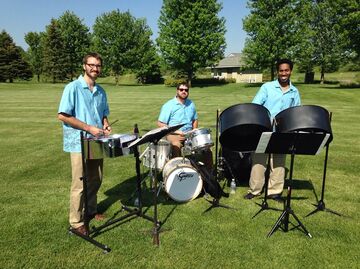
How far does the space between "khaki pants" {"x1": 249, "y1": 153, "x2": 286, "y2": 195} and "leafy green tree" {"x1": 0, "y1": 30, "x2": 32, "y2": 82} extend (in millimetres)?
49311

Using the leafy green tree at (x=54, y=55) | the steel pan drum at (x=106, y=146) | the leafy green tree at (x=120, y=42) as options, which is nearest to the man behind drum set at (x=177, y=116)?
the steel pan drum at (x=106, y=146)

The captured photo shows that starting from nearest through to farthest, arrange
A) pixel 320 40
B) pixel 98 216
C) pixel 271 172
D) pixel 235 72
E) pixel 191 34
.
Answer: pixel 98 216
pixel 271 172
pixel 191 34
pixel 320 40
pixel 235 72

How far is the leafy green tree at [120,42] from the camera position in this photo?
43.5 m

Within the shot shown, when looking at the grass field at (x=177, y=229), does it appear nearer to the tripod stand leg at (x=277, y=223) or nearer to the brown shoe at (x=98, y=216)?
the tripod stand leg at (x=277, y=223)

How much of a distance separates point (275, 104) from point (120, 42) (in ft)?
136

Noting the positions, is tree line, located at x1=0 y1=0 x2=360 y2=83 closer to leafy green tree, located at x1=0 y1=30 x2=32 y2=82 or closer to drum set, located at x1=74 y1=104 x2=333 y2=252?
leafy green tree, located at x1=0 y1=30 x2=32 y2=82

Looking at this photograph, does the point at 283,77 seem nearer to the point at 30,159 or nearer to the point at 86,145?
the point at 86,145

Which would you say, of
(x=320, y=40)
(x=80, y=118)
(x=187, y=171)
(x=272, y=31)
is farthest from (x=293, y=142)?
(x=320, y=40)

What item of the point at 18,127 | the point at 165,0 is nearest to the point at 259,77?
the point at 165,0

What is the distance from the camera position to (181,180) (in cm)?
488

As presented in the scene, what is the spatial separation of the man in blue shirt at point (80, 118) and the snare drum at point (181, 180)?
112cm

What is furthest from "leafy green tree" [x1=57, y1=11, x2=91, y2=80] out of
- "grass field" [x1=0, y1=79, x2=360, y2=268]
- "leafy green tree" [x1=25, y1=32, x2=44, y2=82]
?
"grass field" [x1=0, y1=79, x2=360, y2=268]

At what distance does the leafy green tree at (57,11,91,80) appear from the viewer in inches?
1938

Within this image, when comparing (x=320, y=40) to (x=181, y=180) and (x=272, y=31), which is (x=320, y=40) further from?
(x=181, y=180)
